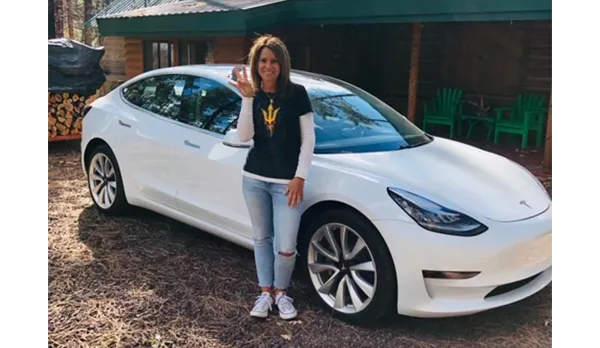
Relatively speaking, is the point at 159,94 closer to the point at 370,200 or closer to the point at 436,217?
the point at 370,200

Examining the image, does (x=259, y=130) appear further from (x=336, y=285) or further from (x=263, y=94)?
(x=336, y=285)

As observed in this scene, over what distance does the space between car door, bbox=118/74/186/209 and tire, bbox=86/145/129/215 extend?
0.21m

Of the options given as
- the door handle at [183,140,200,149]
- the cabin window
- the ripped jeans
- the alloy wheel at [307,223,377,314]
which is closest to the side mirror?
the ripped jeans

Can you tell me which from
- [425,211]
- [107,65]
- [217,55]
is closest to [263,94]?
[425,211]

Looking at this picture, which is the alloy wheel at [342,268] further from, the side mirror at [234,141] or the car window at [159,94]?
the car window at [159,94]

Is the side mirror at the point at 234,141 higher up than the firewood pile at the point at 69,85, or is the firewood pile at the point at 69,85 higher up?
the firewood pile at the point at 69,85

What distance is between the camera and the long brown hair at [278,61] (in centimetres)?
300

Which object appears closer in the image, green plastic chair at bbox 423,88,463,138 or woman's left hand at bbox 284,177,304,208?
woman's left hand at bbox 284,177,304,208

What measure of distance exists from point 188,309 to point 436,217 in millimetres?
1612

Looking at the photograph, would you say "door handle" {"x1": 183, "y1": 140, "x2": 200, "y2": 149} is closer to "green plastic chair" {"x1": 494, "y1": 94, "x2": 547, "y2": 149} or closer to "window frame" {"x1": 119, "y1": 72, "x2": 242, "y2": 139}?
"window frame" {"x1": 119, "y1": 72, "x2": 242, "y2": 139}

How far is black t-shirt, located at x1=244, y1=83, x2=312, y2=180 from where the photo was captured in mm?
3059

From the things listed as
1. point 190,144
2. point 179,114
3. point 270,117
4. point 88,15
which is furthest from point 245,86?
point 88,15

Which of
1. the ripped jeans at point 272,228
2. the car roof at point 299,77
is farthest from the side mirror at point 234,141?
the car roof at point 299,77

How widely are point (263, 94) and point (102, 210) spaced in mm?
2659
